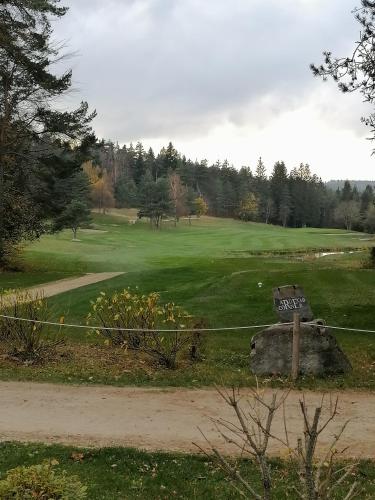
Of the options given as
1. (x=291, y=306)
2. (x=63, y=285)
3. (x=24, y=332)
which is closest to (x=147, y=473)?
(x=291, y=306)

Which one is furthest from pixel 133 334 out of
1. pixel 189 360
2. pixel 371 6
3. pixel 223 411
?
pixel 371 6

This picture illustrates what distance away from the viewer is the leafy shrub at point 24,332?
400 inches

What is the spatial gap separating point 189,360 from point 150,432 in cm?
361

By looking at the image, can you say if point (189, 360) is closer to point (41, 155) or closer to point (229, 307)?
point (229, 307)

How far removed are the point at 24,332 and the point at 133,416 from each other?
407 centimetres

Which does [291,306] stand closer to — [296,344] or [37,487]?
[296,344]

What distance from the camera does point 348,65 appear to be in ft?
36.0

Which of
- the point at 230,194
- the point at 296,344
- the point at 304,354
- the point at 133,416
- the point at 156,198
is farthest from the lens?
the point at 230,194

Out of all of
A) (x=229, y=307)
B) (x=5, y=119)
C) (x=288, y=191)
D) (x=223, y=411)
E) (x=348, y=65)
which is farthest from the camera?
(x=288, y=191)

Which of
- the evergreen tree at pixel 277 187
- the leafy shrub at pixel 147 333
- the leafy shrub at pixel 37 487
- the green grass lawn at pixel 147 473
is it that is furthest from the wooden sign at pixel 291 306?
the evergreen tree at pixel 277 187

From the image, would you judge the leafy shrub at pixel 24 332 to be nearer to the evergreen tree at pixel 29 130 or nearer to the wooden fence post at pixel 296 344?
the wooden fence post at pixel 296 344

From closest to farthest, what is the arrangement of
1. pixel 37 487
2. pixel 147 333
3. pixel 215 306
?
→ pixel 37 487 < pixel 147 333 < pixel 215 306

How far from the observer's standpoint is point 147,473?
→ 5.43m

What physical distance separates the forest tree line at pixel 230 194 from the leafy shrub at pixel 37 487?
271 feet
